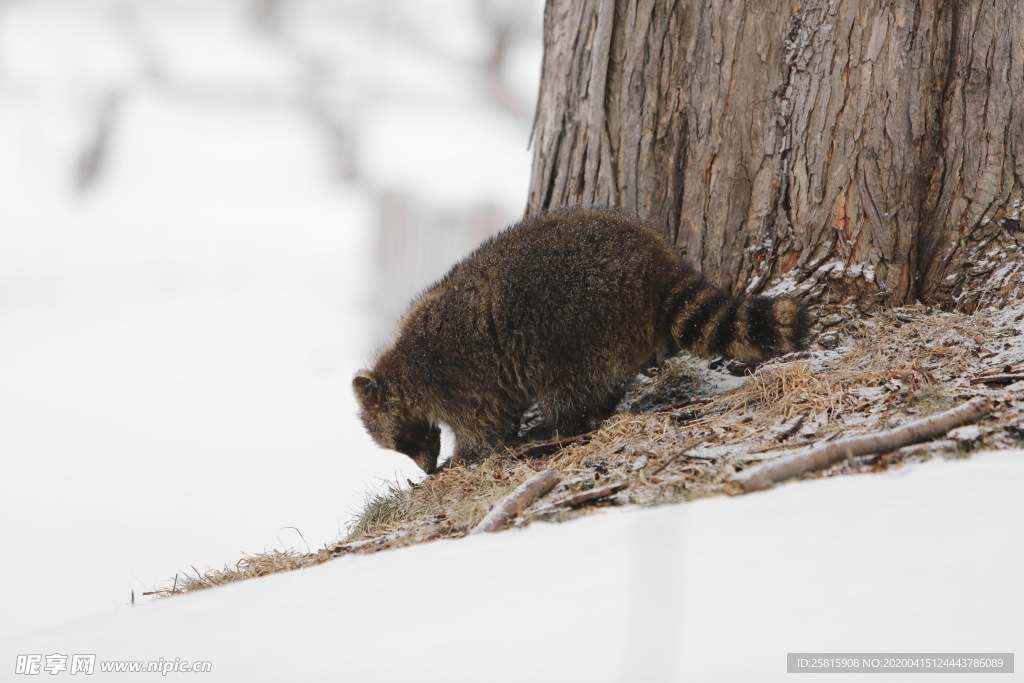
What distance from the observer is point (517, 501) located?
311 centimetres

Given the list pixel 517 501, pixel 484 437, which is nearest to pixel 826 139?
pixel 484 437

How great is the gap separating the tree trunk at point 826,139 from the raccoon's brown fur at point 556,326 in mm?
549

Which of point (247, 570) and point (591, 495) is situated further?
point (247, 570)

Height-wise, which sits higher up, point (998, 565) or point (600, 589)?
point (998, 565)

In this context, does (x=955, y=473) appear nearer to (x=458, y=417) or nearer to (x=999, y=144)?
(x=999, y=144)

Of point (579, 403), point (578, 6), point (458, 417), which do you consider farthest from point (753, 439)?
point (578, 6)

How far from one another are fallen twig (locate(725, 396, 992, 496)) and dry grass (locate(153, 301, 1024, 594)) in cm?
4

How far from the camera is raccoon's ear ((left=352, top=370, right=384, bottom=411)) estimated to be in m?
5.06

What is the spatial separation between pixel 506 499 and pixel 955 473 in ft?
4.98

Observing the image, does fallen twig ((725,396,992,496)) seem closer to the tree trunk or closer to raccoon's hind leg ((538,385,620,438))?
the tree trunk

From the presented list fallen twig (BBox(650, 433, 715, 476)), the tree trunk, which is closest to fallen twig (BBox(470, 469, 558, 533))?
fallen twig (BBox(650, 433, 715, 476))

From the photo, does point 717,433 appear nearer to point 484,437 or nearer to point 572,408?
point 572,408

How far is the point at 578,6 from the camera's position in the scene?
5.12 metres

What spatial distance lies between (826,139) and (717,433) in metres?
1.80
